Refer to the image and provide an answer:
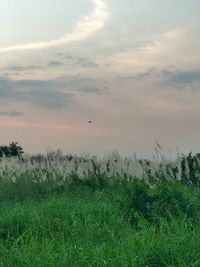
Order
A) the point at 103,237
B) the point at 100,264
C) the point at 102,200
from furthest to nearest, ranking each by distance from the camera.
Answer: the point at 102,200
the point at 103,237
the point at 100,264

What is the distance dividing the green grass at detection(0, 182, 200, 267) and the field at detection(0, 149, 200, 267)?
0.01 m

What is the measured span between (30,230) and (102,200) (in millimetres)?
3626

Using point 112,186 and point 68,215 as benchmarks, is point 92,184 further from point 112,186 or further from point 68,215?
point 68,215

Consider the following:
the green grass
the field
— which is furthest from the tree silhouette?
the green grass

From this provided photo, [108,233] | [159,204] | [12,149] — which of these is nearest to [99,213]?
[159,204]

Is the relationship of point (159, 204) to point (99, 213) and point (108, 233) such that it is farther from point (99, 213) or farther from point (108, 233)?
point (108, 233)

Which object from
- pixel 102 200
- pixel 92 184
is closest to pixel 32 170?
pixel 92 184

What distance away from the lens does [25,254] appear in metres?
9.38

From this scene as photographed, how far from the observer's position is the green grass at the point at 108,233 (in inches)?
339

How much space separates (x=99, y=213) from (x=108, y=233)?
1384mm

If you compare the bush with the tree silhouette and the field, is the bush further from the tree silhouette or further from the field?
the tree silhouette

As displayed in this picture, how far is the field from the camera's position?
28.8 ft

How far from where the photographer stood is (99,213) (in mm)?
12648

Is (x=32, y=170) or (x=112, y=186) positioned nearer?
(x=112, y=186)
